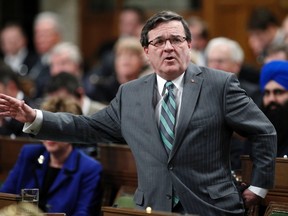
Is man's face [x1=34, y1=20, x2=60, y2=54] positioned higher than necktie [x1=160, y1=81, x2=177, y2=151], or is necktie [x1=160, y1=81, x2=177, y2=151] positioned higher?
man's face [x1=34, y1=20, x2=60, y2=54]

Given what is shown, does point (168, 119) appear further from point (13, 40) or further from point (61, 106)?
point (13, 40)

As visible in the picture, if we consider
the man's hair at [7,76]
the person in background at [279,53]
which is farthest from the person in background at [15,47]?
the person in background at [279,53]

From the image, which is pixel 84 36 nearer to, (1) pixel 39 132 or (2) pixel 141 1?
(2) pixel 141 1

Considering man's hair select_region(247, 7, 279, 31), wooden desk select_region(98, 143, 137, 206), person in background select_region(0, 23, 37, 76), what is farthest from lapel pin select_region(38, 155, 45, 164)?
person in background select_region(0, 23, 37, 76)

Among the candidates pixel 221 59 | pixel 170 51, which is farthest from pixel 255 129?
pixel 221 59

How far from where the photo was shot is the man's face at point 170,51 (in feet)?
13.4

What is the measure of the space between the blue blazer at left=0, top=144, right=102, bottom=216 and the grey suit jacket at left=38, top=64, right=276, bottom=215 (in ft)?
3.81

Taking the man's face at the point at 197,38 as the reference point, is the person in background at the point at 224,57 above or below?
below

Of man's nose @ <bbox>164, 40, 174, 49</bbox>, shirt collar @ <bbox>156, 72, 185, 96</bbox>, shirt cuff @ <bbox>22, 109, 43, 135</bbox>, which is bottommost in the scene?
shirt cuff @ <bbox>22, 109, 43, 135</bbox>

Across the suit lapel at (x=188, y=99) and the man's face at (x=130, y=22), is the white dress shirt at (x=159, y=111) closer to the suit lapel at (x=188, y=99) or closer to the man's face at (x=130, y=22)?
the suit lapel at (x=188, y=99)

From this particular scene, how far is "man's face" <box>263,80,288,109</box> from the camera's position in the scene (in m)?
5.57

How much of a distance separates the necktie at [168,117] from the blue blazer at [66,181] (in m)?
1.29

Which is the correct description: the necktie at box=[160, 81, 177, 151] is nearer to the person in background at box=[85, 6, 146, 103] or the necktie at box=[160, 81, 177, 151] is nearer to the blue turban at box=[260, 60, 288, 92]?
the blue turban at box=[260, 60, 288, 92]

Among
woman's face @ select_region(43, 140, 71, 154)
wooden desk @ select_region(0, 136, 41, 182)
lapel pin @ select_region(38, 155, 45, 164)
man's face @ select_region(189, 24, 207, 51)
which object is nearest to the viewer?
woman's face @ select_region(43, 140, 71, 154)
